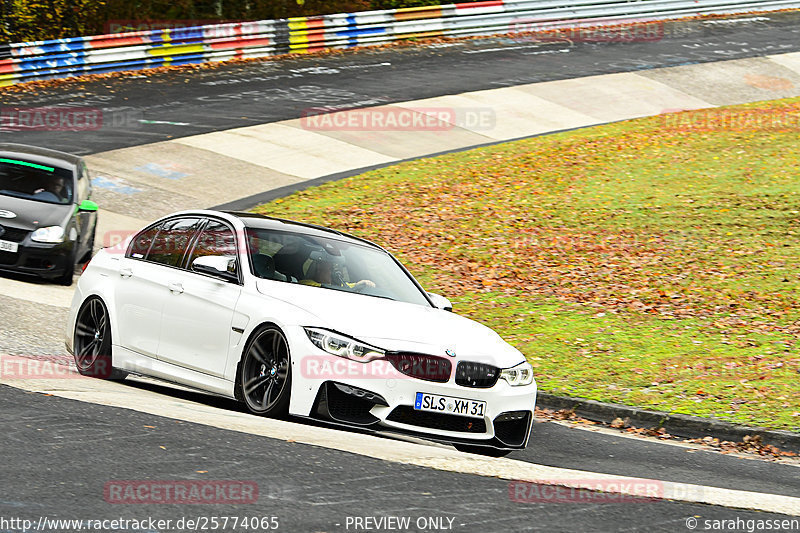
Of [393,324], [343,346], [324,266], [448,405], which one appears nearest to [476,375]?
[448,405]

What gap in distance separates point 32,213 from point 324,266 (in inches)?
271

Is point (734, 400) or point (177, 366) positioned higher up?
point (177, 366)

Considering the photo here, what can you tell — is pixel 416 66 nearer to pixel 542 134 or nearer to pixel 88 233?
pixel 542 134

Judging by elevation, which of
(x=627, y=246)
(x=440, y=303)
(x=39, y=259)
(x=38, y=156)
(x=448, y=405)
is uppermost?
(x=38, y=156)

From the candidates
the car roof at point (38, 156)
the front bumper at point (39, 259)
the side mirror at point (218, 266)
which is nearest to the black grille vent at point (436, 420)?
the side mirror at point (218, 266)

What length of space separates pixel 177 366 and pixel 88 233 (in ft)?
23.1

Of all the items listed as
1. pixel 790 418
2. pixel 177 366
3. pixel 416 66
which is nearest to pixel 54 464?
pixel 177 366

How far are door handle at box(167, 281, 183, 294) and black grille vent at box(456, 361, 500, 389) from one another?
2.37 metres

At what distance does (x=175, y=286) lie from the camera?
8.55m

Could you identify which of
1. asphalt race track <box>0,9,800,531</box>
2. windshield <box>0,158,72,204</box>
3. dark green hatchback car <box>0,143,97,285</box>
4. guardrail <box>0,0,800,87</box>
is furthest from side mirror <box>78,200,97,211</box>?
guardrail <box>0,0,800,87</box>

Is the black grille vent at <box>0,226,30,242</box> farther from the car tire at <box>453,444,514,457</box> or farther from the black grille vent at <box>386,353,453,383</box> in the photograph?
the black grille vent at <box>386,353,453,383</box>

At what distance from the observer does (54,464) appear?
6020mm

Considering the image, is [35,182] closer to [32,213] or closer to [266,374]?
[32,213]

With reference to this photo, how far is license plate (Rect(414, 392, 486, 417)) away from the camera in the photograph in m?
7.41
